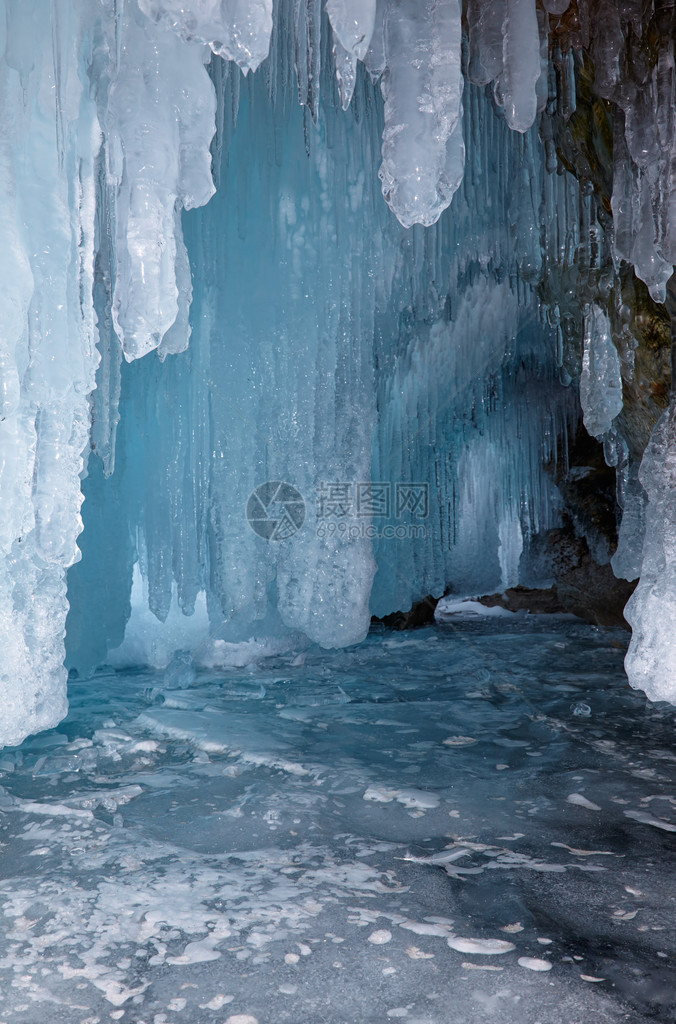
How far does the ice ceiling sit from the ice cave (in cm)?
2

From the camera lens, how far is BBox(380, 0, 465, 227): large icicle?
2686mm

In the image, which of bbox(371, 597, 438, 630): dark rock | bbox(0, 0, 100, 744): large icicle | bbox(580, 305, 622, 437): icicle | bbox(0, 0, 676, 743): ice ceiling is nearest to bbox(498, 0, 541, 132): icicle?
bbox(0, 0, 676, 743): ice ceiling

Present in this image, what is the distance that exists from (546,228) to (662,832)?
Answer: 371 cm

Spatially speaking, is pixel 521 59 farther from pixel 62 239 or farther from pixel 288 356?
pixel 288 356

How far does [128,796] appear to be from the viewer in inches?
120

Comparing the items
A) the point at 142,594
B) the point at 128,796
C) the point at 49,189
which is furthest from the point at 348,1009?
the point at 142,594

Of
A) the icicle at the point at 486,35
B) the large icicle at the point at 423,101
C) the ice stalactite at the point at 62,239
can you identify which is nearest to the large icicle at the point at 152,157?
the ice stalactite at the point at 62,239

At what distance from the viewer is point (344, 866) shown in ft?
7.66

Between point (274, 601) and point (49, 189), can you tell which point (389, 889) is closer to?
point (49, 189)

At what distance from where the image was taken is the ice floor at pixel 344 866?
A: 166 cm

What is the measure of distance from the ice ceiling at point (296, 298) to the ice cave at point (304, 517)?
19 mm

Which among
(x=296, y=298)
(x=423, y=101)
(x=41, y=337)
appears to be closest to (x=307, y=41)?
(x=423, y=101)

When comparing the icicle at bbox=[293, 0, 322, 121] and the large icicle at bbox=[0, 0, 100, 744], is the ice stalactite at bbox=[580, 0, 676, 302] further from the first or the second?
the large icicle at bbox=[0, 0, 100, 744]

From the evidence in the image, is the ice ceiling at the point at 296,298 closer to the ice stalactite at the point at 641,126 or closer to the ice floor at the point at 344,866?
the ice stalactite at the point at 641,126
